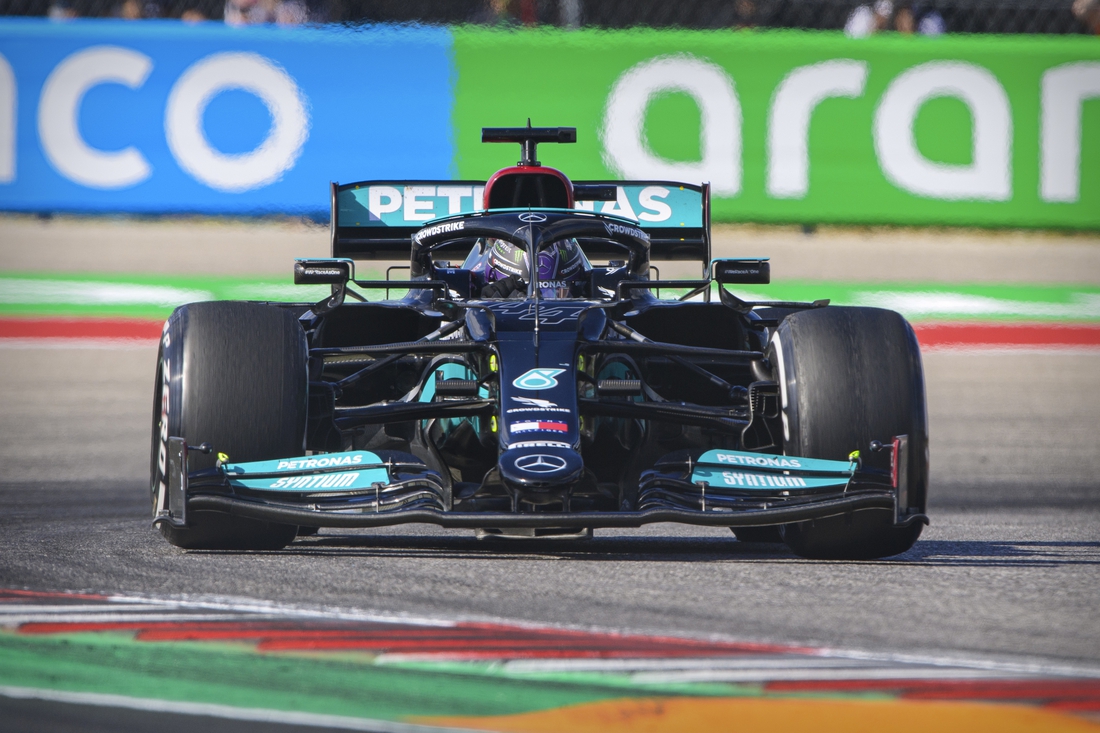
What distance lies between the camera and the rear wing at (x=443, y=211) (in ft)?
26.7

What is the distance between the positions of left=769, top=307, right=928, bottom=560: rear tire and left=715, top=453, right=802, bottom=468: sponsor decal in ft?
0.58

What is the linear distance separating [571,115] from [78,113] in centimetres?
401

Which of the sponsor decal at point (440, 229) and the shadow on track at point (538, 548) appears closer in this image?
the shadow on track at point (538, 548)

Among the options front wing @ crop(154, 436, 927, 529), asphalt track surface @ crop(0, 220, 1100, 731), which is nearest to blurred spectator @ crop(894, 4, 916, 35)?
asphalt track surface @ crop(0, 220, 1100, 731)

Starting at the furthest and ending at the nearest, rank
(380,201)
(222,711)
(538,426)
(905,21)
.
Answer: (905,21) < (380,201) < (538,426) < (222,711)

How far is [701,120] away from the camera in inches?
526

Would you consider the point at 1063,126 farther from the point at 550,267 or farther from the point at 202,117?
the point at 550,267

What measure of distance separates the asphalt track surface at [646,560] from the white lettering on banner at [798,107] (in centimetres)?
274

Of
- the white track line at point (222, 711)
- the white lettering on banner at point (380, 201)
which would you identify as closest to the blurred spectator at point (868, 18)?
the white lettering on banner at point (380, 201)

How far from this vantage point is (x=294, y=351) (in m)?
5.64

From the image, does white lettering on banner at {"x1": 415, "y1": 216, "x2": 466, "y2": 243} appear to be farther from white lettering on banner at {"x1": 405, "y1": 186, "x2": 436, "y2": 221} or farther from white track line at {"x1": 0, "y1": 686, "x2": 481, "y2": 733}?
white track line at {"x1": 0, "y1": 686, "x2": 481, "y2": 733}

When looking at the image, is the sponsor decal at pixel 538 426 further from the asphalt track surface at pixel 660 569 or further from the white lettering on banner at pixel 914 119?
the white lettering on banner at pixel 914 119

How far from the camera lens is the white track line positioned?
118 inches

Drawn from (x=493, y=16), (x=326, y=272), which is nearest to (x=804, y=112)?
(x=493, y=16)
